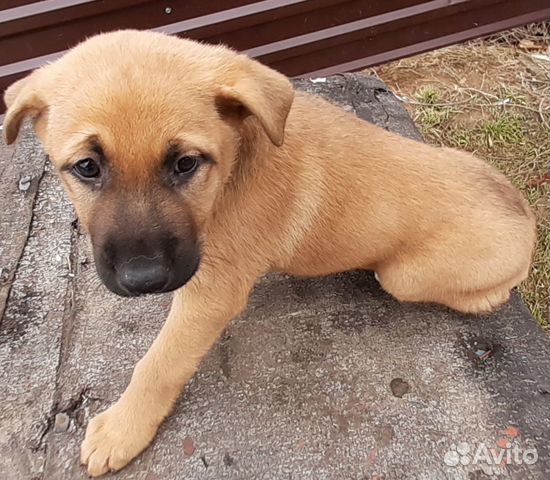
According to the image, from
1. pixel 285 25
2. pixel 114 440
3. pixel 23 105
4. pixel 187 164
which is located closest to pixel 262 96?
pixel 187 164

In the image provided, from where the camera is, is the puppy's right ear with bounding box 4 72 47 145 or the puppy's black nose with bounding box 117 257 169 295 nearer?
the puppy's black nose with bounding box 117 257 169 295

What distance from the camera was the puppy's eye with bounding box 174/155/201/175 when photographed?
7.62ft

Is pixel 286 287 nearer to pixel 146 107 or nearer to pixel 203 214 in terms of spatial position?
pixel 203 214

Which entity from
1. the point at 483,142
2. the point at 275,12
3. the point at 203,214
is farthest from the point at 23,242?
the point at 483,142

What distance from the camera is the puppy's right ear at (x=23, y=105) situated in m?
2.41

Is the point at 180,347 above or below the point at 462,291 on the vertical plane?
above

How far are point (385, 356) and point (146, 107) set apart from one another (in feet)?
6.38

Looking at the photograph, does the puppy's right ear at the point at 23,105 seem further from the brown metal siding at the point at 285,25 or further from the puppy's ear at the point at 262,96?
the brown metal siding at the point at 285,25

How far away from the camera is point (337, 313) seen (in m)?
3.63

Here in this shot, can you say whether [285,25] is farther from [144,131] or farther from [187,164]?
[144,131]

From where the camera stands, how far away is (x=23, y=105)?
7.95 feet

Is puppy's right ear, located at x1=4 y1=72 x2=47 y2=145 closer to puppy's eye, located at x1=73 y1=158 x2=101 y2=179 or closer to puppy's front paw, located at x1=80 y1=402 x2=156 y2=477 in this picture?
puppy's eye, located at x1=73 y1=158 x2=101 y2=179

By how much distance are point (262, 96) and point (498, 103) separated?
4824mm

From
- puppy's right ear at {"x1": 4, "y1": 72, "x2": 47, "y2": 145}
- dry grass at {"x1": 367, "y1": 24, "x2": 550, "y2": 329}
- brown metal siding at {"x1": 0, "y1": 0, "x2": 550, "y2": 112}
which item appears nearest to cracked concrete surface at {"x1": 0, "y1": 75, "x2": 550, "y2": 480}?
puppy's right ear at {"x1": 4, "y1": 72, "x2": 47, "y2": 145}
